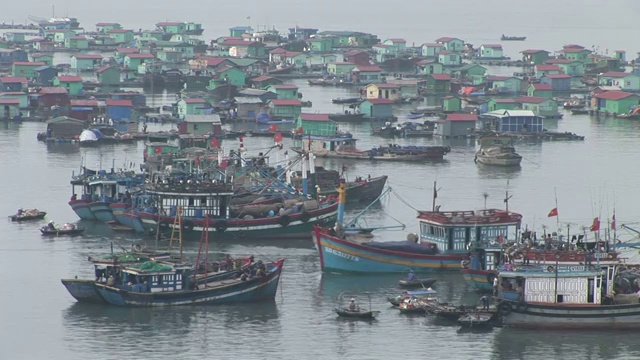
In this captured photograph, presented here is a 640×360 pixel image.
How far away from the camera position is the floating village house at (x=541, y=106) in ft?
223

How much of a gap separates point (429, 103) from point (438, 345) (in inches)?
1855

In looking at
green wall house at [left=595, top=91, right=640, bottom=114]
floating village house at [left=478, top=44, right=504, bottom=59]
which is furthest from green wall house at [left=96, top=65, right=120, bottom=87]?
floating village house at [left=478, top=44, right=504, bottom=59]

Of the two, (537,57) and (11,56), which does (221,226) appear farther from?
(537,57)

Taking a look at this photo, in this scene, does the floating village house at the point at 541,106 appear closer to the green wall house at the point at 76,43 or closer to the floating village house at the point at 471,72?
the floating village house at the point at 471,72

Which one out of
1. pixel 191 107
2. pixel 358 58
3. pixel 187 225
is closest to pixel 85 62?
pixel 358 58

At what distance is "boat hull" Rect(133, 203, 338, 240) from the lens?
37.3m

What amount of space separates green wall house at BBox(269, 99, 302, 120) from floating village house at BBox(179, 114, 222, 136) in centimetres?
631

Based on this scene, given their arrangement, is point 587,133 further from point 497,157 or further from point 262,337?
point 262,337

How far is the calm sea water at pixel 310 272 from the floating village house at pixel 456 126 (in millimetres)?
776

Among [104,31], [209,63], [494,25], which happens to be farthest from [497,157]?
[494,25]

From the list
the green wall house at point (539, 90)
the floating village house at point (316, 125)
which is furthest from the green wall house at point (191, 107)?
the green wall house at point (539, 90)

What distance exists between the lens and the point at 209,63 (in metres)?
83.7

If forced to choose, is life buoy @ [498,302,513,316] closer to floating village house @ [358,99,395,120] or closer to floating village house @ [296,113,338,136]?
floating village house @ [296,113,338,136]

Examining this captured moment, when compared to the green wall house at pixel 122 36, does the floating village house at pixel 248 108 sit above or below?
below
